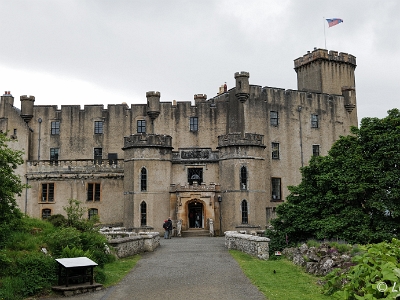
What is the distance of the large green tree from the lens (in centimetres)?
2388

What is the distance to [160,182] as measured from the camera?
37.4 m

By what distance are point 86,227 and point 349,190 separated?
13.4m

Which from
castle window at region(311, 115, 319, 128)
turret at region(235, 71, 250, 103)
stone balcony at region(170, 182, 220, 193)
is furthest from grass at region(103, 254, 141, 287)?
castle window at region(311, 115, 319, 128)

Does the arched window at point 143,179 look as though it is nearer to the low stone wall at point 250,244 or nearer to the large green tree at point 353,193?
the low stone wall at point 250,244

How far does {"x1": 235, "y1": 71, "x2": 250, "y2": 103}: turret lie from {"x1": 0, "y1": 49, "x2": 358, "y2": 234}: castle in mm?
93

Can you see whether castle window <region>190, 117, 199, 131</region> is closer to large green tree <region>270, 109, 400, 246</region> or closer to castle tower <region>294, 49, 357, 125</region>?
castle tower <region>294, 49, 357, 125</region>

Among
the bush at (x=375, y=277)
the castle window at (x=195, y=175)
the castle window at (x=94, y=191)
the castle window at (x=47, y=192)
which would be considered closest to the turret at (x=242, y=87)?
the castle window at (x=195, y=175)

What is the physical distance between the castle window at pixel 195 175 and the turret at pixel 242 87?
28.4ft

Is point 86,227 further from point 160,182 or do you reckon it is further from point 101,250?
point 160,182

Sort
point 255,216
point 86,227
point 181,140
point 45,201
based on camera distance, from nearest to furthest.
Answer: point 86,227 < point 255,216 < point 45,201 < point 181,140

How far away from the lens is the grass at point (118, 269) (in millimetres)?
16825

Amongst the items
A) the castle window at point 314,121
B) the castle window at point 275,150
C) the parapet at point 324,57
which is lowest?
the castle window at point 275,150

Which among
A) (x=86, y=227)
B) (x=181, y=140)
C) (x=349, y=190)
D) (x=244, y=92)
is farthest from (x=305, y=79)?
(x=86, y=227)

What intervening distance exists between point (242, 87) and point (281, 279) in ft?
93.9
